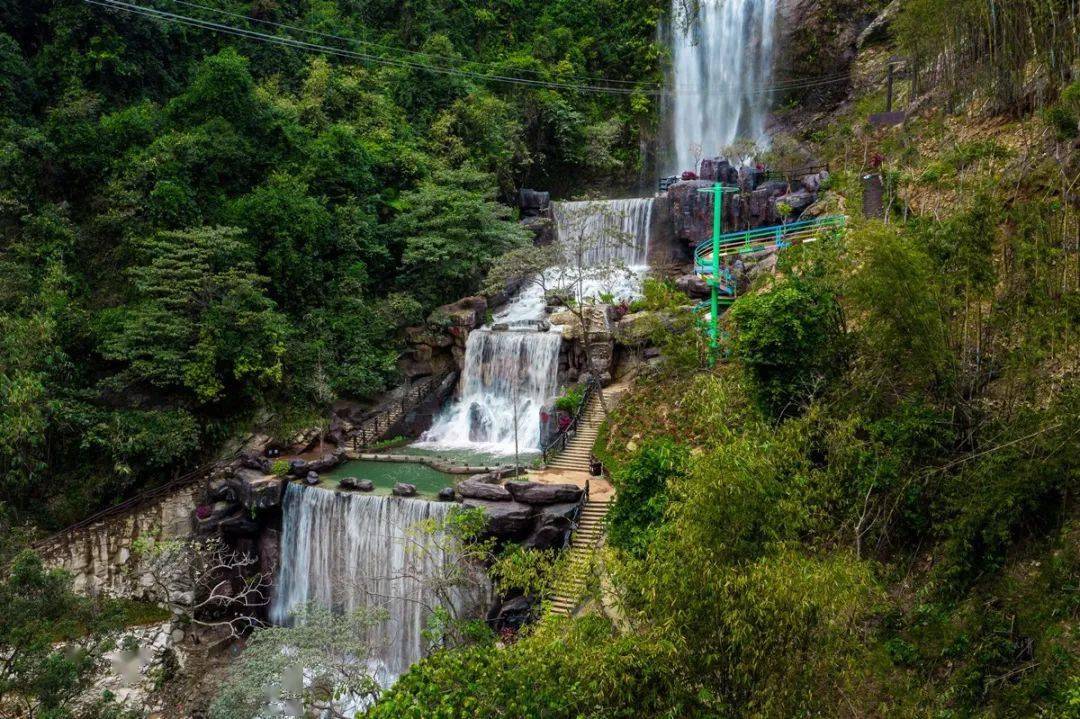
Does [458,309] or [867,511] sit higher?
[458,309]

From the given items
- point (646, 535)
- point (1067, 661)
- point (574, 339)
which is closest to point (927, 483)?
point (1067, 661)

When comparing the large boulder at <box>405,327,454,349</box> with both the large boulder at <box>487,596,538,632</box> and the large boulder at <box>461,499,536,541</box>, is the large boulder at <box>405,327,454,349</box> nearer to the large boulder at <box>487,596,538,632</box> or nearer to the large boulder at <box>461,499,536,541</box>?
the large boulder at <box>461,499,536,541</box>

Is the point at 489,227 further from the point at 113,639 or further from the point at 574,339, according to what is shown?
the point at 113,639

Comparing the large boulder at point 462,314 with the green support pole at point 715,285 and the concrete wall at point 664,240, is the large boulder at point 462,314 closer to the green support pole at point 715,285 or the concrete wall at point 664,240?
the concrete wall at point 664,240

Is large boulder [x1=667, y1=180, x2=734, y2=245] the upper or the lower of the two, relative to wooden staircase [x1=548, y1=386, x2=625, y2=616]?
upper

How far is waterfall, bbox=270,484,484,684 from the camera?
18.0 m

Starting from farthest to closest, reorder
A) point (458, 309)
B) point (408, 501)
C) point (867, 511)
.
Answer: point (458, 309) < point (408, 501) < point (867, 511)

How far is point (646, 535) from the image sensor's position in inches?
539

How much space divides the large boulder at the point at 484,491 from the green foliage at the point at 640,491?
332cm

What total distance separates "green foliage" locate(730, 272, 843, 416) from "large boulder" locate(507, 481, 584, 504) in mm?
5331

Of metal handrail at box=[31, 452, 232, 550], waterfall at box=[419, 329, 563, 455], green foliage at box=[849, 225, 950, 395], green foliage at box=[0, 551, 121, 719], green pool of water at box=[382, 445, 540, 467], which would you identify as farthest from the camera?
waterfall at box=[419, 329, 563, 455]

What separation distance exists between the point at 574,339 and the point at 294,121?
13.8 metres

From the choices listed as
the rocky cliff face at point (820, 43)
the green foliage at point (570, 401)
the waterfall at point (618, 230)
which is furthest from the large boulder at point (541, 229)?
the rocky cliff face at point (820, 43)

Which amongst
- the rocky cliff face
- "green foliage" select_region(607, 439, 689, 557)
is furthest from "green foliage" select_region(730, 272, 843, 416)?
the rocky cliff face
